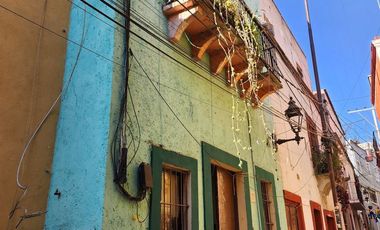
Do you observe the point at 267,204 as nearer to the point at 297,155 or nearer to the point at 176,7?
the point at 297,155

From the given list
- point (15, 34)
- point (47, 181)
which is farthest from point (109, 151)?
point (15, 34)

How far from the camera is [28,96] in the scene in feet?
14.4

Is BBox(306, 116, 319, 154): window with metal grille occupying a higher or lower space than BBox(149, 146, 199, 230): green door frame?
higher

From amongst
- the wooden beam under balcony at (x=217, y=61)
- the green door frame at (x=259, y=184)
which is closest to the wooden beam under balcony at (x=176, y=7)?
the wooden beam under balcony at (x=217, y=61)

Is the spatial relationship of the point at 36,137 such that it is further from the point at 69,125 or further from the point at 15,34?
the point at 15,34

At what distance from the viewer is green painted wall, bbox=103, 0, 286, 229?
3.95 m

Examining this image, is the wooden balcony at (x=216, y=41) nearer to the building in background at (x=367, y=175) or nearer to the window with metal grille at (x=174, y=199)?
the window with metal grille at (x=174, y=199)

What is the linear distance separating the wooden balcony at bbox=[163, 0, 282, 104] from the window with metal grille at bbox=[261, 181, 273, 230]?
1.94 m

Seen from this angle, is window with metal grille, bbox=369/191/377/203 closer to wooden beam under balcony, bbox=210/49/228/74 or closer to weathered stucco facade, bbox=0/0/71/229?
wooden beam under balcony, bbox=210/49/228/74

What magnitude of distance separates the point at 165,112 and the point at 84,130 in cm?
125

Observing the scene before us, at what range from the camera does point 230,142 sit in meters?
6.64

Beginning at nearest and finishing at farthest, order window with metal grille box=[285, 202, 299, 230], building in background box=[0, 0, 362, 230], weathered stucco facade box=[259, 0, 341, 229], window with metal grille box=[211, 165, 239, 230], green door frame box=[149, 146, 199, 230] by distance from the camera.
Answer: building in background box=[0, 0, 362, 230], green door frame box=[149, 146, 199, 230], window with metal grille box=[211, 165, 239, 230], window with metal grille box=[285, 202, 299, 230], weathered stucco facade box=[259, 0, 341, 229]

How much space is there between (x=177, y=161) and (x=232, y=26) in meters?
2.96

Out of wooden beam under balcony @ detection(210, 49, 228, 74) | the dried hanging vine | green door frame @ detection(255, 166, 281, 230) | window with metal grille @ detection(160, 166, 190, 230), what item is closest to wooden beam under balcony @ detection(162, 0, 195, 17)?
the dried hanging vine
